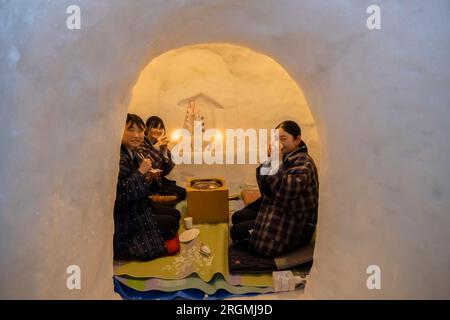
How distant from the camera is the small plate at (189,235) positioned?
224 centimetres

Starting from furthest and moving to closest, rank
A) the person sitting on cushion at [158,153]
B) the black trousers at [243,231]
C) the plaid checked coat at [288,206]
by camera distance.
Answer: the person sitting on cushion at [158,153], the black trousers at [243,231], the plaid checked coat at [288,206]

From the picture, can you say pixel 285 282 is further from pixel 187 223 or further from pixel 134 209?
pixel 187 223

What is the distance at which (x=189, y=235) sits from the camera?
90.1 inches

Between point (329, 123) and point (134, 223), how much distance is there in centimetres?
121

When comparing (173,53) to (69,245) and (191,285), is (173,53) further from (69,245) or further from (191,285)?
(69,245)

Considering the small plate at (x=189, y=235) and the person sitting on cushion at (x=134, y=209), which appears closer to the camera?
the person sitting on cushion at (x=134, y=209)

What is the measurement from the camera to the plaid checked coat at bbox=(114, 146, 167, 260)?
175 cm

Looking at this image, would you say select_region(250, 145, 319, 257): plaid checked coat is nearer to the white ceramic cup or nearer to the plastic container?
the plastic container

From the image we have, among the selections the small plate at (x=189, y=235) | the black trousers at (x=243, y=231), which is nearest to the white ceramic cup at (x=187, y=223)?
the small plate at (x=189, y=235)

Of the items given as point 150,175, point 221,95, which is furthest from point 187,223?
point 221,95

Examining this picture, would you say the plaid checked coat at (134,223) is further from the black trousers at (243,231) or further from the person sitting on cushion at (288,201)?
the person sitting on cushion at (288,201)

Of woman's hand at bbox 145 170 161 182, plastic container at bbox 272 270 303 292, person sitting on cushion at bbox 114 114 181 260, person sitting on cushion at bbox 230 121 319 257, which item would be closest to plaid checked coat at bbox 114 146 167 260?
person sitting on cushion at bbox 114 114 181 260

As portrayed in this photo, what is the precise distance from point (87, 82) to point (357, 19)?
2.45ft
